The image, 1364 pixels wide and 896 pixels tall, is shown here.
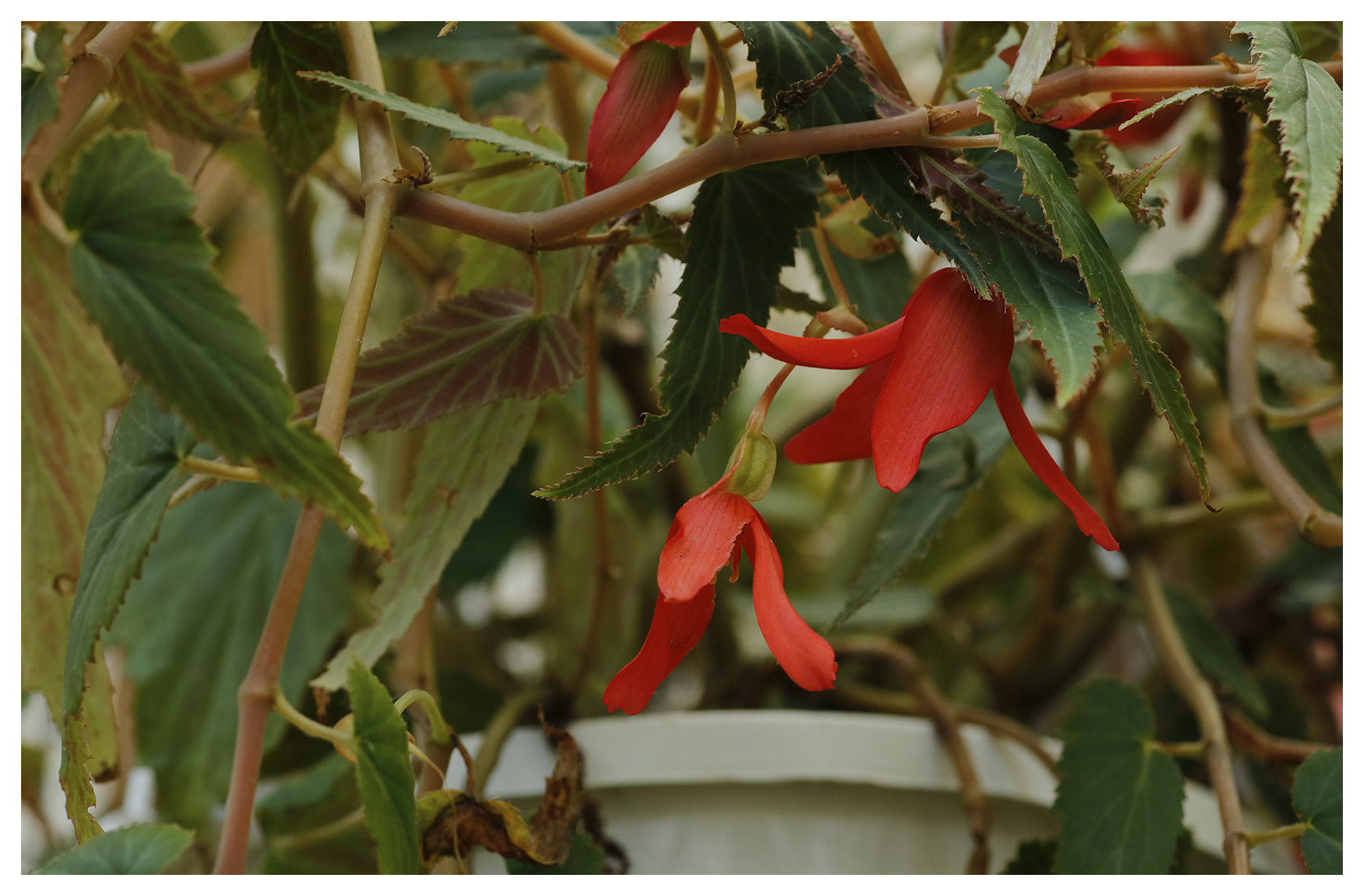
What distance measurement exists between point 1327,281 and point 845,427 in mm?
157

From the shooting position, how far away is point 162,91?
0.78 feet

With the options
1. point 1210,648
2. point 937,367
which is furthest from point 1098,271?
point 1210,648

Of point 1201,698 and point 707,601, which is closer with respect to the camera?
point 707,601

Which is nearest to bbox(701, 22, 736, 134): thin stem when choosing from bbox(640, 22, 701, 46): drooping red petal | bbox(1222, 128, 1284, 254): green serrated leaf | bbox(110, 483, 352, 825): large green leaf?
bbox(640, 22, 701, 46): drooping red petal

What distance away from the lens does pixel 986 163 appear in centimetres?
18

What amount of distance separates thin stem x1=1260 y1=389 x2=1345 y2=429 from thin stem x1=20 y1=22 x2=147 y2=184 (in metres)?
0.27

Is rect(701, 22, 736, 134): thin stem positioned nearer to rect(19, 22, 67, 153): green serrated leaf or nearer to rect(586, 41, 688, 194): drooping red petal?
rect(586, 41, 688, 194): drooping red petal

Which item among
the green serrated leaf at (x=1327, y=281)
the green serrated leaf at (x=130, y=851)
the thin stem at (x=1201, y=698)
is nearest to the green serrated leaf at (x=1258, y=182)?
the green serrated leaf at (x=1327, y=281)

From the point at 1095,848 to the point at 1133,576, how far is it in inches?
5.0

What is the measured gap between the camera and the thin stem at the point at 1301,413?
0.24m

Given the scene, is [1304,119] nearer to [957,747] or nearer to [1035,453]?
[1035,453]

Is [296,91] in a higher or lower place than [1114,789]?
higher

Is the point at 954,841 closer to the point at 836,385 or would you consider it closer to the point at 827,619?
the point at 827,619
